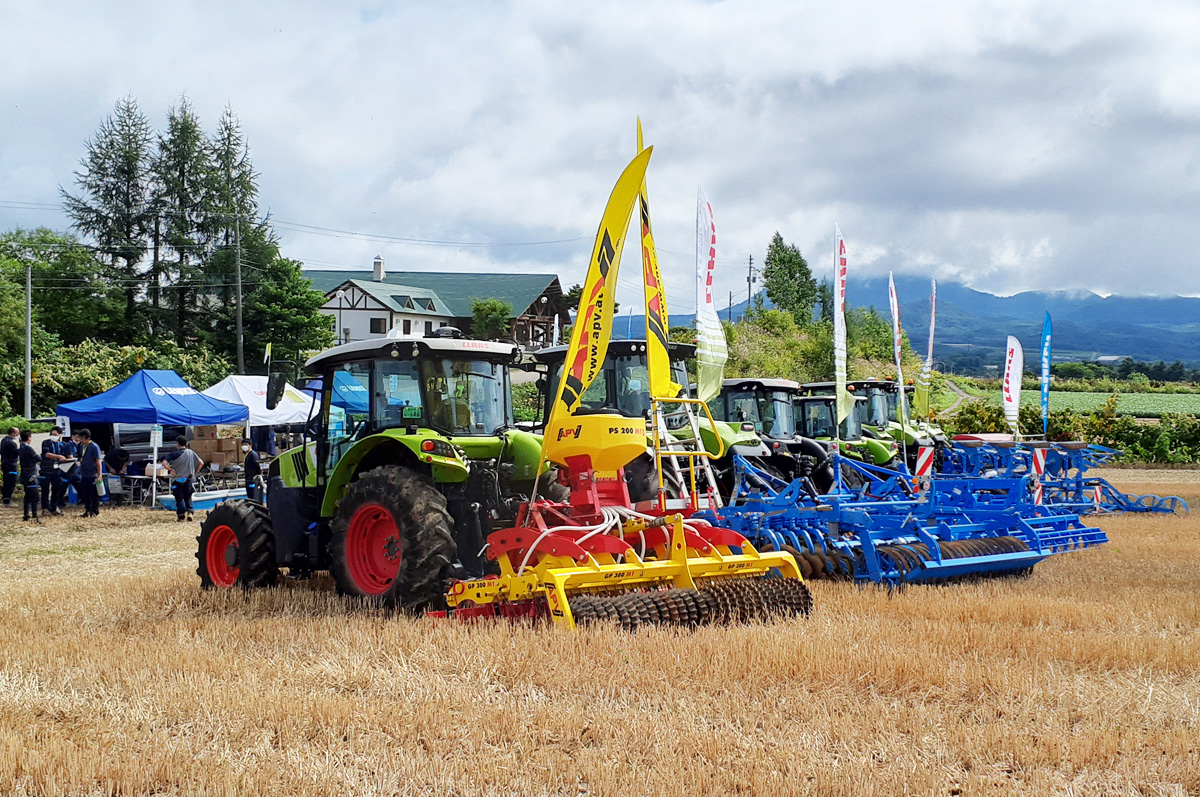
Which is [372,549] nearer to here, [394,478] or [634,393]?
[394,478]

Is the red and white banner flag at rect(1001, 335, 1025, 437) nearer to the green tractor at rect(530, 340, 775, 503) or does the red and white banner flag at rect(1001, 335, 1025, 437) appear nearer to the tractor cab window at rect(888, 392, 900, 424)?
the tractor cab window at rect(888, 392, 900, 424)

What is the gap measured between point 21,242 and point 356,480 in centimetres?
4778

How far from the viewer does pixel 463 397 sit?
303 inches

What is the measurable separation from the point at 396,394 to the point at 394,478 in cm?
84

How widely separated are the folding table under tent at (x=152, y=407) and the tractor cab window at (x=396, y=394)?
11518 millimetres

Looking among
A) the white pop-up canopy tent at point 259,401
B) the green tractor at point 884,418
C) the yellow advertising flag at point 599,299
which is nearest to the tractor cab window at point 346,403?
the yellow advertising flag at point 599,299

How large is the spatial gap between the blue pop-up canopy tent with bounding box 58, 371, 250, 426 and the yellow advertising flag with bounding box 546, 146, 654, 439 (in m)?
13.4

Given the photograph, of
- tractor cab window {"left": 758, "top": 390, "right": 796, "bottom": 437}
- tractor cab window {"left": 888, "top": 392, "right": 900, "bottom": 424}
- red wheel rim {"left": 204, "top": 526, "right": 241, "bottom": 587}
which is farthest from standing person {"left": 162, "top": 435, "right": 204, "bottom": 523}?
tractor cab window {"left": 888, "top": 392, "right": 900, "bottom": 424}

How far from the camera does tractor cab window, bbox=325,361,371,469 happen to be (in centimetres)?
771

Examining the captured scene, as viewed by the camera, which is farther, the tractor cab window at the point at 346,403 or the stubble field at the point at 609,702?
the tractor cab window at the point at 346,403

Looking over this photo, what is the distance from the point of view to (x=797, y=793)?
11.7 feet

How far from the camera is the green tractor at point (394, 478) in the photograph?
6.84 meters

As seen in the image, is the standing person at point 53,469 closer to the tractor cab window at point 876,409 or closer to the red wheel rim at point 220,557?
the red wheel rim at point 220,557

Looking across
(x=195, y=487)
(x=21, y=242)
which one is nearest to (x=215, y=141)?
(x=21, y=242)
